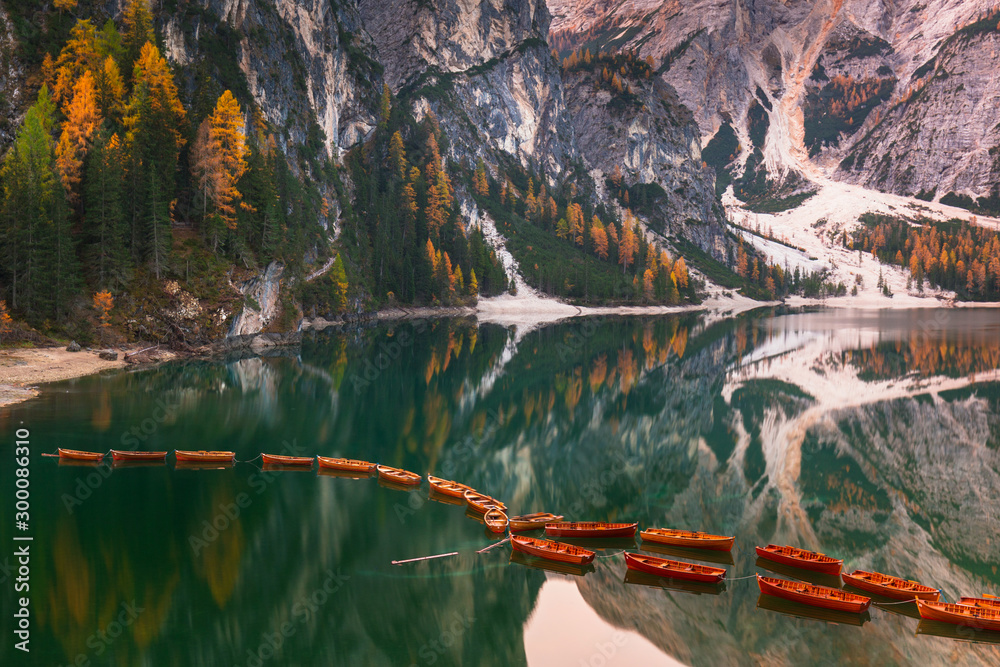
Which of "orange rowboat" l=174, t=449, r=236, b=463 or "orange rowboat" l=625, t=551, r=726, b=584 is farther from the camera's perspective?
"orange rowboat" l=174, t=449, r=236, b=463

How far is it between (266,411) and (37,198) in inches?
1450

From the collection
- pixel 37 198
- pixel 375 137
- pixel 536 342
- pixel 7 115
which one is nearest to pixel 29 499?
A: pixel 37 198

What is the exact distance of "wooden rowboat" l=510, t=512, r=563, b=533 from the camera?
1158 inches

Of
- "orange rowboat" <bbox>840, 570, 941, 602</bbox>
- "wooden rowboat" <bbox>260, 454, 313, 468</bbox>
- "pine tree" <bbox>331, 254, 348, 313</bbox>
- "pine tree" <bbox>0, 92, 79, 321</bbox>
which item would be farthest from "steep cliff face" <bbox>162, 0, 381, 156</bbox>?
"orange rowboat" <bbox>840, 570, 941, 602</bbox>

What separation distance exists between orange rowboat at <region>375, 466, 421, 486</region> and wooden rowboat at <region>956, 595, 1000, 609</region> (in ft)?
81.5

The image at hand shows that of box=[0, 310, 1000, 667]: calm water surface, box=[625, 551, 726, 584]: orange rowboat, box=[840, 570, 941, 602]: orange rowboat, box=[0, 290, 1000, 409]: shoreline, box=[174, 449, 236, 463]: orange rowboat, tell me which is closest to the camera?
box=[0, 310, 1000, 667]: calm water surface

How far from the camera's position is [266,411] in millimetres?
50094

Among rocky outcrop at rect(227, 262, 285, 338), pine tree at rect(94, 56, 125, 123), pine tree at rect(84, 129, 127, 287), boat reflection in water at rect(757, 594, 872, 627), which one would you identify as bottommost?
boat reflection in water at rect(757, 594, 872, 627)

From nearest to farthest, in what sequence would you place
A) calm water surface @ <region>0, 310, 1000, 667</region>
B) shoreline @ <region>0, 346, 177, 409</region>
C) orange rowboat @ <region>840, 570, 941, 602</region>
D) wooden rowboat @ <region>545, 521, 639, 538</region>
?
calm water surface @ <region>0, 310, 1000, 667</region> → orange rowboat @ <region>840, 570, 941, 602</region> → wooden rowboat @ <region>545, 521, 639, 538</region> → shoreline @ <region>0, 346, 177, 409</region>

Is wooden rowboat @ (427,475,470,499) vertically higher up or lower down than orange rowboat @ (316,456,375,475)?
lower down

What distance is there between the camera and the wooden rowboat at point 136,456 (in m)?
36.7

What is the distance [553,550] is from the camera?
26.4m

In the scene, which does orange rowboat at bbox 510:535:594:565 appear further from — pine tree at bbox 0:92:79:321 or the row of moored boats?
pine tree at bbox 0:92:79:321

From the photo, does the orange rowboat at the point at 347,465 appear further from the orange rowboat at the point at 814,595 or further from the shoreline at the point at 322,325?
the shoreline at the point at 322,325
